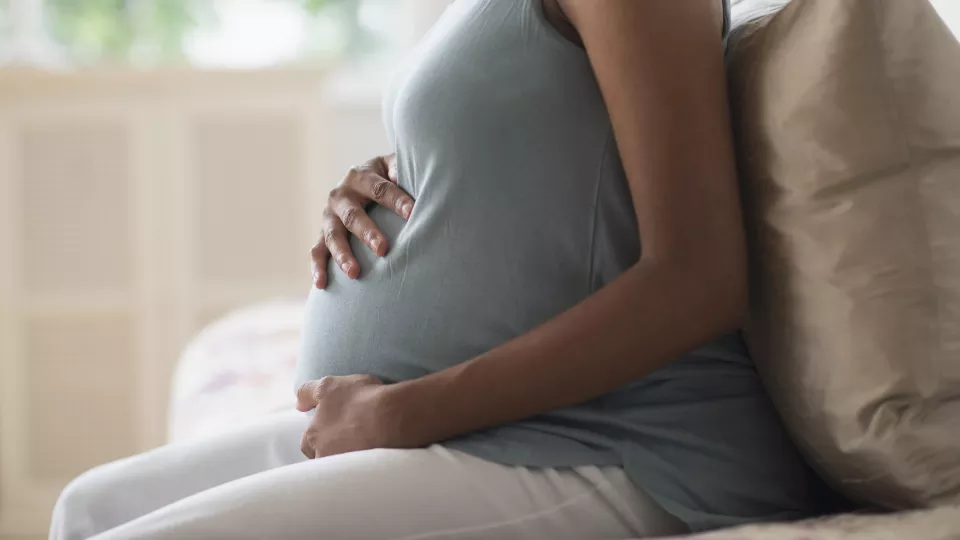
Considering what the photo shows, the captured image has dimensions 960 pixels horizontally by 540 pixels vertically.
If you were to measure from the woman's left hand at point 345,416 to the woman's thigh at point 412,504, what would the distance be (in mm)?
37

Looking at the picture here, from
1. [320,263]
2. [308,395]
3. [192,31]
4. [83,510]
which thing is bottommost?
[83,510]

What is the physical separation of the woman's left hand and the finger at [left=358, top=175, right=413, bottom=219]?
153mm

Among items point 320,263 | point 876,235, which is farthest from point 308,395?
point 876,235

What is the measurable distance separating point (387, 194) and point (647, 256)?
274 mm

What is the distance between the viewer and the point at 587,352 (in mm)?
721

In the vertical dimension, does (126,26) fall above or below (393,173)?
above

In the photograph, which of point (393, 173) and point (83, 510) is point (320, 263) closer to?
point (393, 173)

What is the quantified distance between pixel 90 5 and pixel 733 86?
2.52 meters

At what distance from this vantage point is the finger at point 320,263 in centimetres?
94

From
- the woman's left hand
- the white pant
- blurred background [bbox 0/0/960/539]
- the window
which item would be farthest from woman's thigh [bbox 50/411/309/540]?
the window

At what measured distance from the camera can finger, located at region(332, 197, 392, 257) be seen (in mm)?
852

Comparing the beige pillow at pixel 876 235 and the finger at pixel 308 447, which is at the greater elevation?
the beige pillow at pixel 876 235

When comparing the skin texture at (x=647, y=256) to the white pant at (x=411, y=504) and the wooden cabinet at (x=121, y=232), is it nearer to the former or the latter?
the white pant at (x=411, y=504)

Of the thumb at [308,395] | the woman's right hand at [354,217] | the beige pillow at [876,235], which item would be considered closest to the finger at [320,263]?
the woman's right hand at [354,217]
